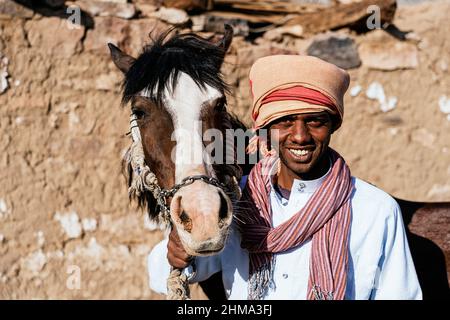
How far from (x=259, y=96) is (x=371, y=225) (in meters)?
0.66

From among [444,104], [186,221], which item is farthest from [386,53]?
[186,221]

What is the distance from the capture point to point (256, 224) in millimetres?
2773

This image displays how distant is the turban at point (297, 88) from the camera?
2.62m

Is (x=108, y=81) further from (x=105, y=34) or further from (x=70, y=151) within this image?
(x=70, y=151)

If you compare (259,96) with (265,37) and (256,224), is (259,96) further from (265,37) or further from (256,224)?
(265,37)

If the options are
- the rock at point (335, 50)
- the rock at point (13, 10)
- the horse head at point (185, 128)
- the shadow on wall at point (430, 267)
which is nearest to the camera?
the horse head at point (185, 128)

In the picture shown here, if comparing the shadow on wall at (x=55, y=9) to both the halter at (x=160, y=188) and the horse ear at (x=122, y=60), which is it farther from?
the halter at (x=160, y=188)

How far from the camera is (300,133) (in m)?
2.65

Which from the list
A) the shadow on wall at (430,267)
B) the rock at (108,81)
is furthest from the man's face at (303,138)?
the rock at (108,81)

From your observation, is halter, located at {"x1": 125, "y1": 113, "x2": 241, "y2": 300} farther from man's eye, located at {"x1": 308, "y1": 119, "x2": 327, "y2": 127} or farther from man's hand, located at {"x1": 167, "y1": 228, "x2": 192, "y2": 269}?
man's eye, located at {"x1": 308, "y1": 119, "x2": 327, "y2": 127}

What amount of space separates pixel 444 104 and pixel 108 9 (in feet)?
7.81

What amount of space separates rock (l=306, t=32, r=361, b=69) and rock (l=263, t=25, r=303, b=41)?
0.13 metres

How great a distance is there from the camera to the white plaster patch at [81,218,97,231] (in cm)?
441

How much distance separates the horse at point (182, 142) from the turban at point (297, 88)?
0.23m
